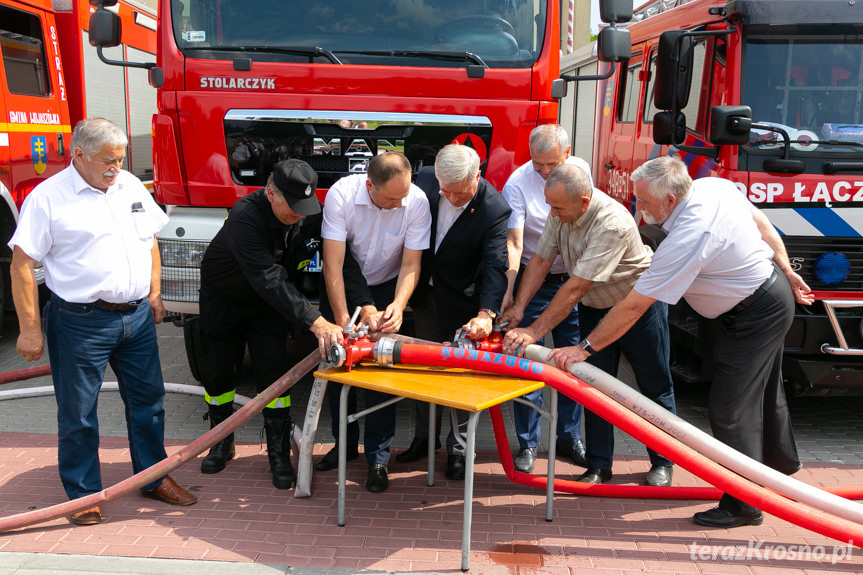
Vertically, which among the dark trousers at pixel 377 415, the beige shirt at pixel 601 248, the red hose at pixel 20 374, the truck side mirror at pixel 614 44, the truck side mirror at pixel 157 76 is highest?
the truck side mirror at pixel 614 44

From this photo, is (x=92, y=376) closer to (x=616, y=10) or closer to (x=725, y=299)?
(x=725, y=299)

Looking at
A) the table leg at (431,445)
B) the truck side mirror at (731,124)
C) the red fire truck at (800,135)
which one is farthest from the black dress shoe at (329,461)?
the truck side mirror at (731,124)

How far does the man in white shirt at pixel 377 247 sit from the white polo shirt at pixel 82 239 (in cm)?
96

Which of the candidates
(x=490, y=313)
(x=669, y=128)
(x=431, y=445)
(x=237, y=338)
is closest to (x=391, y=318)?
(x=490, y=313)

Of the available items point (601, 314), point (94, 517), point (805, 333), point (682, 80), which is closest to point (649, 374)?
point (601, 314)

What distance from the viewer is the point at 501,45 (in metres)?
5.20

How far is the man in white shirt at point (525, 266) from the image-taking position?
178 inches

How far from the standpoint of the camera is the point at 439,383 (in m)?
3.74

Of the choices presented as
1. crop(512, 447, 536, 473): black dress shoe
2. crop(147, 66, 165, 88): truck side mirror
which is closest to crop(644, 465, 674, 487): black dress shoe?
crop(512, 447, 536, 473): black dress shoe

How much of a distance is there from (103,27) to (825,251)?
15.3 feet

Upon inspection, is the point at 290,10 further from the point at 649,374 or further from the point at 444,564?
the point at 444,564

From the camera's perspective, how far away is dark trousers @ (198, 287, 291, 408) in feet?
14.7

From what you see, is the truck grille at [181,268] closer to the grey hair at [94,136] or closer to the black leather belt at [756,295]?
the grey hair at [94,136]

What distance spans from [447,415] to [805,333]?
7.63ft
